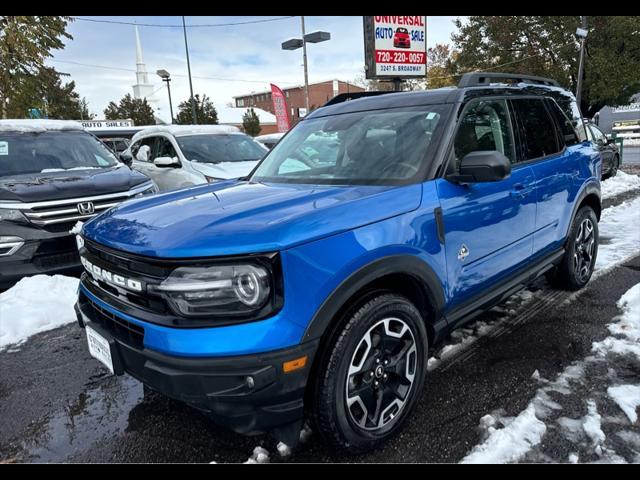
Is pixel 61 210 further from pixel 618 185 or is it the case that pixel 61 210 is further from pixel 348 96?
pixel 618 185

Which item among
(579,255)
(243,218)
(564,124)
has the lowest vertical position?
(579,255)

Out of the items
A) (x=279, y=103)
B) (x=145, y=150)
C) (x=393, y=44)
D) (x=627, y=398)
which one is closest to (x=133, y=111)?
(x=279, y=103)

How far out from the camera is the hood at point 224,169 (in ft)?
23.3

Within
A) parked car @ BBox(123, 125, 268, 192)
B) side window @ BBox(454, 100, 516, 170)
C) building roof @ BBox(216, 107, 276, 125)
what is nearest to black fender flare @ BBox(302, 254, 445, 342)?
side window @ BBox(454, 100, 516, 170)

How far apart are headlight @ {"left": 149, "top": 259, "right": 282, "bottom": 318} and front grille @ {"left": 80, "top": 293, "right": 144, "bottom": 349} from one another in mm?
352

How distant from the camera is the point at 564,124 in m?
4.07

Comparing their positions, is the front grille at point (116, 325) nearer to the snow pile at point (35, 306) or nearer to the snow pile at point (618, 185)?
the snow pile at point (35, 306)

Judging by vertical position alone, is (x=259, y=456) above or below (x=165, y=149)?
below

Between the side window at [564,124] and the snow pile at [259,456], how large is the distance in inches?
141

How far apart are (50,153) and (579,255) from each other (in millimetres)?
6490

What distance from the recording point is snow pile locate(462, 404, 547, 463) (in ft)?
7.37

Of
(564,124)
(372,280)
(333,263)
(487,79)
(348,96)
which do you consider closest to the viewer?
(333,263)

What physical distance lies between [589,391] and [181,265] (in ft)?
8.46

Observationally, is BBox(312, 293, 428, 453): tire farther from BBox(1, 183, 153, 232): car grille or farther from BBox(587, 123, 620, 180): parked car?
BBox(587, 123, 620, 180): parked car
